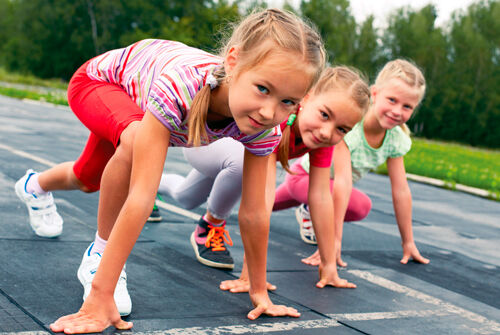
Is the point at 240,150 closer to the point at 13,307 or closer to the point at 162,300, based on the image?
the point at 162,300

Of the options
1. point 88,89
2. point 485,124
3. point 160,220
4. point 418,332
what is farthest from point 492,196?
point 485,124

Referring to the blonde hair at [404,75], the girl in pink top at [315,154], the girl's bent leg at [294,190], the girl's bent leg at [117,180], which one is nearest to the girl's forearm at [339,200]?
the girl in pink top at [315,154]

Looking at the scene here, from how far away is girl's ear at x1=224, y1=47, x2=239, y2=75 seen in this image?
2264mm

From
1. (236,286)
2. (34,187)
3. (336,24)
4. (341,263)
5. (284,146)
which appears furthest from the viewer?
(336,24)

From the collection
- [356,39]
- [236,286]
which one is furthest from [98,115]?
[356,39]

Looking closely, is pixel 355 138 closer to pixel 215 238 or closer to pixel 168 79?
pixel 215 238

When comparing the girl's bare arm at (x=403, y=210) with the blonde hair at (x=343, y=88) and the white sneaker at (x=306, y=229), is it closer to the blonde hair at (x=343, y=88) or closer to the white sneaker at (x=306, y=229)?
the white sneaker at (x=306, y=229)

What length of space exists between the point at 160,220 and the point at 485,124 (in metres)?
42.0

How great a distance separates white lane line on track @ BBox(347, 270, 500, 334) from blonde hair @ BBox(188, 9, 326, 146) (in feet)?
5.03

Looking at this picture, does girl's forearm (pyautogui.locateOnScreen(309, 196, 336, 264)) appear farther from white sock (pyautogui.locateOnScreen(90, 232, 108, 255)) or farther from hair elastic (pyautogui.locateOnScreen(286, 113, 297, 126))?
white sock (pyautogui.locateOnScreen(90, 232, 108, 255))

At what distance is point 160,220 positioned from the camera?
4.32 meters

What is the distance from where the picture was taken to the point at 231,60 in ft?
7.51

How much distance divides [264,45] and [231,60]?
0.18 m

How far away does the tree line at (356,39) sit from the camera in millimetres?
43406
